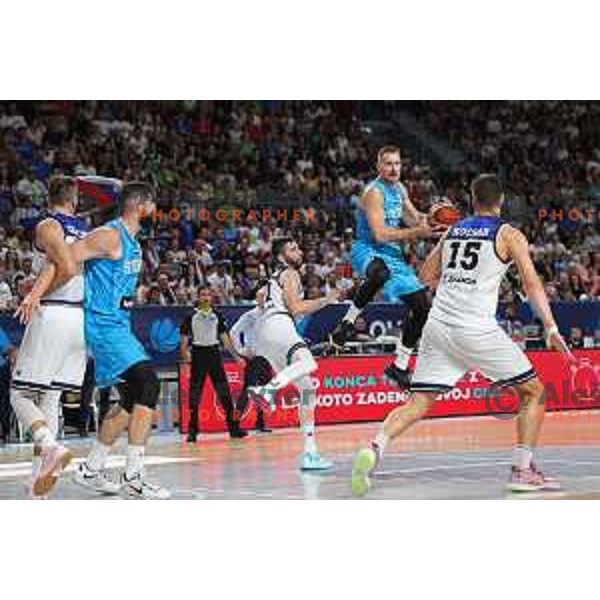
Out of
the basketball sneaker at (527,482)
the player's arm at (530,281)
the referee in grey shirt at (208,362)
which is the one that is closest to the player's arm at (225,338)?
the referee in grey shirt at (208,362)

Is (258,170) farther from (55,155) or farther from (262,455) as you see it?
(262,455)

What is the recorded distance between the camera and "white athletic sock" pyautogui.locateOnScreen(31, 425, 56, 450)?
960 cm

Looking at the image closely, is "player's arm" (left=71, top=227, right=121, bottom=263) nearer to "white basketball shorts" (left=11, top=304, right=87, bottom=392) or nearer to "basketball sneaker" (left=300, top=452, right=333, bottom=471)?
"white basketball shorts" (left=11, top=304, right=87, bottom=392)

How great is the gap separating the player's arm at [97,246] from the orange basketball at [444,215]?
266 centimetres

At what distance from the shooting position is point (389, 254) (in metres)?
11.6

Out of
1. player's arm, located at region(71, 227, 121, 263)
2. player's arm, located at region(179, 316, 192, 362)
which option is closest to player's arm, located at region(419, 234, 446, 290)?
player's arm, located at region(71, 227, 121, 263)

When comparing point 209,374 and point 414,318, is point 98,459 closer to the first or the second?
point 414,318

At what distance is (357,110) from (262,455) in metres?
16.6

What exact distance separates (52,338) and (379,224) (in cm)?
291

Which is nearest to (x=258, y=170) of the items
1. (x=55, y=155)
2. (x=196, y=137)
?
(x=196, y=137)

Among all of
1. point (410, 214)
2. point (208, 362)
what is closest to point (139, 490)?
point (410, 214)

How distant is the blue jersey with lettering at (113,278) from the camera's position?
991 centimetres

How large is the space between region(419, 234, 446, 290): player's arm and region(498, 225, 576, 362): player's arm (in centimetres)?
52

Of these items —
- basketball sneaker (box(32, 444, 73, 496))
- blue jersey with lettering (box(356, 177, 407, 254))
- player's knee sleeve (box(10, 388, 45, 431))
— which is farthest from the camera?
blue jersey with lettering (box(356, 177, 407, 254))
